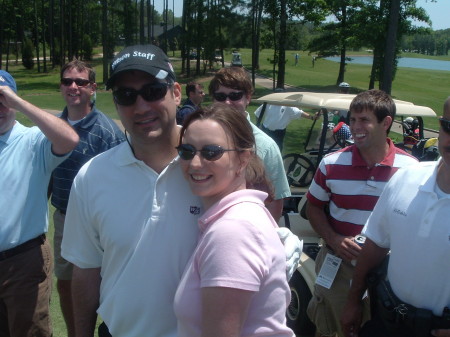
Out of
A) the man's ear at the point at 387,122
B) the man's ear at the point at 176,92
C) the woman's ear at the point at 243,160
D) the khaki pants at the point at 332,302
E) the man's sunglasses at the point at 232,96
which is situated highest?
the man's ear at the point at 176,92

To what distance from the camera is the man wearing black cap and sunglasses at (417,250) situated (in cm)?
217

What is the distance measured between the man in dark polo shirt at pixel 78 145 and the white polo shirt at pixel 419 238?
6.78 feet

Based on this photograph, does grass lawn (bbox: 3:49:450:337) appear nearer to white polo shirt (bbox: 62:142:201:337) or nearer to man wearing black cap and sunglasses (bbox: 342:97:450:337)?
man wearing black cap and sunglasses (bbox: 342:97:450:337)

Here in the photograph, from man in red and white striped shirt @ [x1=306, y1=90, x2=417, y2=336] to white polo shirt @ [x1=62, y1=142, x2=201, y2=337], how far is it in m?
1.63

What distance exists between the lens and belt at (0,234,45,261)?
286 centimetres

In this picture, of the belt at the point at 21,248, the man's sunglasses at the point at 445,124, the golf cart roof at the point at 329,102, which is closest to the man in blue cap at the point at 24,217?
the belt at the point at 21,248

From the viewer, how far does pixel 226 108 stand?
1.67 m

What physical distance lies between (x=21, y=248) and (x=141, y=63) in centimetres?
171

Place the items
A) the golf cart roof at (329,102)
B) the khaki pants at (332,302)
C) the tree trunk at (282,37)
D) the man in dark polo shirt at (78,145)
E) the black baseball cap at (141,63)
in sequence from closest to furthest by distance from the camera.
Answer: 1. the black baseball cap at (141,63)
2. the khaki pants at (332,302)
3. the man in dark polo shirt at (78,145)
4. the golf cart roof at (329,102)
5. the tree trunk at (282,37)

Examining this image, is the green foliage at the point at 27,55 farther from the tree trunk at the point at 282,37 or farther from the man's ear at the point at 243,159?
the man's ear at the point at 243,159

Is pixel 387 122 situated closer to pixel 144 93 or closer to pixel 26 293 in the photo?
pixel 144 93

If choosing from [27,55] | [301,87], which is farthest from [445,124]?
[27,55]

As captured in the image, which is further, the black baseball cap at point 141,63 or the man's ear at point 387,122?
the man's ear at point 387,122

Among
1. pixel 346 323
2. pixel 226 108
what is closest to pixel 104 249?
pixel 226 108
